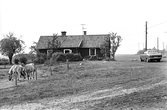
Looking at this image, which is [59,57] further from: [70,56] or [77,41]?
[77,41]

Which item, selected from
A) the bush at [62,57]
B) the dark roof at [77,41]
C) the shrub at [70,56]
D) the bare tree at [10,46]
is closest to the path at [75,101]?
the bush at [62,57]

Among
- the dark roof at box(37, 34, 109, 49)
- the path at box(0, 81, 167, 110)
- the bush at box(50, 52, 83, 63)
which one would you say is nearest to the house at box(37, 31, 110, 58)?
the dark roof at box(37, 34, 109, 49)

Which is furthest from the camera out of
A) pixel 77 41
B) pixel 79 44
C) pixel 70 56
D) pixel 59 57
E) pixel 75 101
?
pixel 77 41

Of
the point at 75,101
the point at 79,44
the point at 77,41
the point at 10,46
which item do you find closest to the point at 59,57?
the point at 79,44

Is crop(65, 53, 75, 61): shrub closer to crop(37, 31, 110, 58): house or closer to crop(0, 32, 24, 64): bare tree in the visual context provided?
crop(37, 31, 110, 58): house

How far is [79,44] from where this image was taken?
51.4m

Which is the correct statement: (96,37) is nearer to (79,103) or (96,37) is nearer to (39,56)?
(39,56)

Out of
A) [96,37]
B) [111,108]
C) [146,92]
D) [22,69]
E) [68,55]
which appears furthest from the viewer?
[96,37]

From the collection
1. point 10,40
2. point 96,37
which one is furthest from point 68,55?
point 10,40

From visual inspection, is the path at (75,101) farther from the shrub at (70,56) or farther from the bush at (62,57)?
the shrub at (70,56)

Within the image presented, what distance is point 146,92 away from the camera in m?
12.0

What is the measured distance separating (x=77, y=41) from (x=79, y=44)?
6.45ft

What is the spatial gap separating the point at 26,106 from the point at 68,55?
33.2 metres

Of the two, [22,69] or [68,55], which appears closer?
[22,69]
